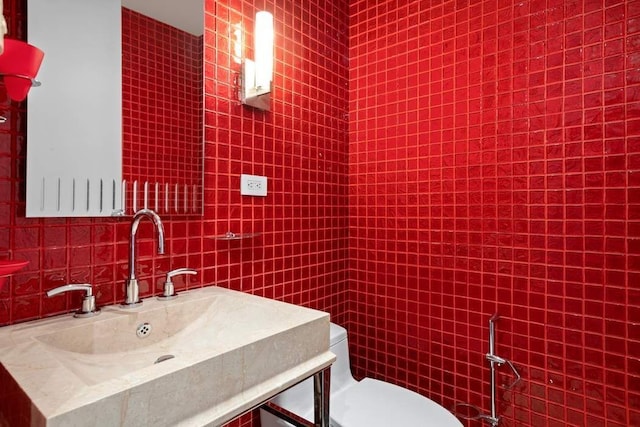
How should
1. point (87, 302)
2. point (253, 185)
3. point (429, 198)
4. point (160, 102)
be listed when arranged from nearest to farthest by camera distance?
point (87, 302), point (160, 102), point (253, 185), point (429, 198)

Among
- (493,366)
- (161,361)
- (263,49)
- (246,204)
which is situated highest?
(263,49)

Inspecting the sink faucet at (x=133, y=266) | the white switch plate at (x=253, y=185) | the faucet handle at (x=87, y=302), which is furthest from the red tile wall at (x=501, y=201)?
the faucet handle at (x=87, y=302)

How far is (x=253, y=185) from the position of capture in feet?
4.53

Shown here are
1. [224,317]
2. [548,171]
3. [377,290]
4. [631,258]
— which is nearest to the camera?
[224,317]

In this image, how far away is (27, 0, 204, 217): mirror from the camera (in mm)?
887

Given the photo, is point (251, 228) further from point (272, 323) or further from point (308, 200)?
point (272, 323)

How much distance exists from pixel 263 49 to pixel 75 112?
69 centimetres

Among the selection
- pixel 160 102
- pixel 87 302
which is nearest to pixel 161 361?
pixel 87 302

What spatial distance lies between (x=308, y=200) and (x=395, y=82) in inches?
27.3

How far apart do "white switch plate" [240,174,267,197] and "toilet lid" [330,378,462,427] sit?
0.84m

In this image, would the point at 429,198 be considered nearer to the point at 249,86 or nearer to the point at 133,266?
the point at 249,86

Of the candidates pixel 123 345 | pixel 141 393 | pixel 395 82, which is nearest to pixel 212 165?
pixel 123 345

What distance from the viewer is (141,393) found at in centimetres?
55

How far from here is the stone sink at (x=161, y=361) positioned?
1.73ft
